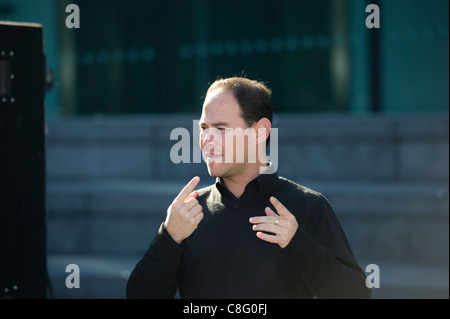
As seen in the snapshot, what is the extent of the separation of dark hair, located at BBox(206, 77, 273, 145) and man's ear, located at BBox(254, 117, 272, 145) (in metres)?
0.02

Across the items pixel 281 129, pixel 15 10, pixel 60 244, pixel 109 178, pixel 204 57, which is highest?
pixel 15 10

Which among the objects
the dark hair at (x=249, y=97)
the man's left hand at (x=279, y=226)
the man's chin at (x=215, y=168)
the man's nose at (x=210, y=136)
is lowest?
the man's left hand at (x=279, y=226)

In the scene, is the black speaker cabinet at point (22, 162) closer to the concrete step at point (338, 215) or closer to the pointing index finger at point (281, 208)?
the pointing index finger at point (281, 208)

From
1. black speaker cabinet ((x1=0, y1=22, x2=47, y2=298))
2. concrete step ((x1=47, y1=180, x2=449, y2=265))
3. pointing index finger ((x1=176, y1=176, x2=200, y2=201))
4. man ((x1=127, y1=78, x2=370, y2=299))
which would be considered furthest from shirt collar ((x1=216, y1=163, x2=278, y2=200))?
concrete step ((x1=47, y1=180, x2=449, y2=265))

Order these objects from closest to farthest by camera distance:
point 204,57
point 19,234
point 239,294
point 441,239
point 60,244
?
point 239,294 < point 19,234 < point 441,239 < point 60,244 < point 204,57

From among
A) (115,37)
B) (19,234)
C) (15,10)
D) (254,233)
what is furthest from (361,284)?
(15,10)

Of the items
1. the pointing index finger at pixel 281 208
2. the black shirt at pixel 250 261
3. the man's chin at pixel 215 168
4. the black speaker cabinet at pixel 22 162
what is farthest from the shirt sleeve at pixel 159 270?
the black speaker cabinet at pixel 22 162

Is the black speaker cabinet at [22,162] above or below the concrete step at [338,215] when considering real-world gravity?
above

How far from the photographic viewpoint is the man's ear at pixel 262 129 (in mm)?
3113

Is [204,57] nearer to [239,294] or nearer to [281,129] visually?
[281,129]

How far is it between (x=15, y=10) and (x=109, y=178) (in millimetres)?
4011

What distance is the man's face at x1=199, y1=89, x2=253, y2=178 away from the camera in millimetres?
3016

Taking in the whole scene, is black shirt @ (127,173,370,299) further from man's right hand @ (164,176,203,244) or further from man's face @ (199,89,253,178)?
man's face @ (199,89,253,178)

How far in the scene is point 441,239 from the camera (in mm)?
6555
